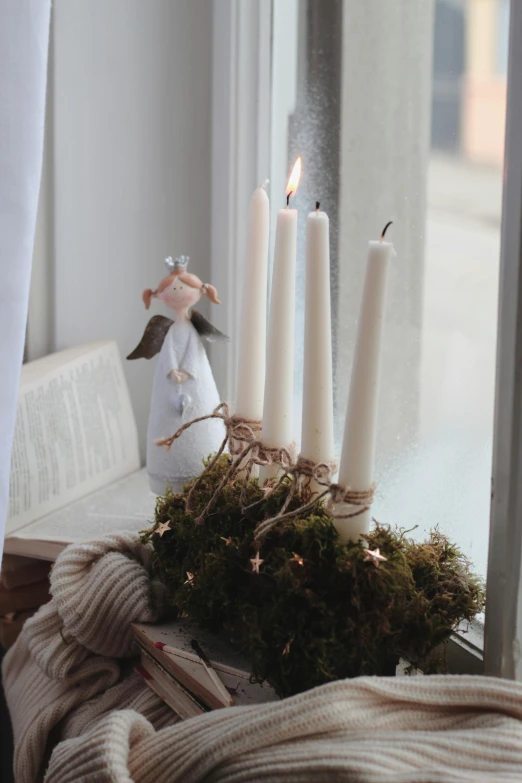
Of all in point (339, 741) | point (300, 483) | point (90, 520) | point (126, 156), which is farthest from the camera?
point (126, 156)

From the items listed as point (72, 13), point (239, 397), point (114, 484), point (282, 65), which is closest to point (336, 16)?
point (282, 65)

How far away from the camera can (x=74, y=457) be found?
0.93m

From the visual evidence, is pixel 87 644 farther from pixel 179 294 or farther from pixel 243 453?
pixel 179 294

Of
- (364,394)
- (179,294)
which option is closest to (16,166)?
(179,294)

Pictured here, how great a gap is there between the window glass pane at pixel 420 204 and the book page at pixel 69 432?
0.26 m

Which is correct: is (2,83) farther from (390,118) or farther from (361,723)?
(361,723)

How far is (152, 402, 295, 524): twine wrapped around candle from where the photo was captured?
589 mm

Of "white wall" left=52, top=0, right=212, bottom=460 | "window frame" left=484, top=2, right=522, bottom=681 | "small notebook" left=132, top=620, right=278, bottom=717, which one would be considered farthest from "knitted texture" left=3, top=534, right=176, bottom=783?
"white wall" left=52, top=0, right=212, bottom=460

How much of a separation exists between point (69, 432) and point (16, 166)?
1.29 feet

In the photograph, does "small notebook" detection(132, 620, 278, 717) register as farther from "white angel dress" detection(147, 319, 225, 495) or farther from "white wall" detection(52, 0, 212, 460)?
"white wall" detection(52, 0, 212, 460)

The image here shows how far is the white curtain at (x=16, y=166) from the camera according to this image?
1.91 feet

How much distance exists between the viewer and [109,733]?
494 millimetres

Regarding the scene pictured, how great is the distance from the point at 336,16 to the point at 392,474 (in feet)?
1.52

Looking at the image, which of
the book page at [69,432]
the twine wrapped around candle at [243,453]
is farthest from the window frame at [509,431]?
the book page at [69,432]
